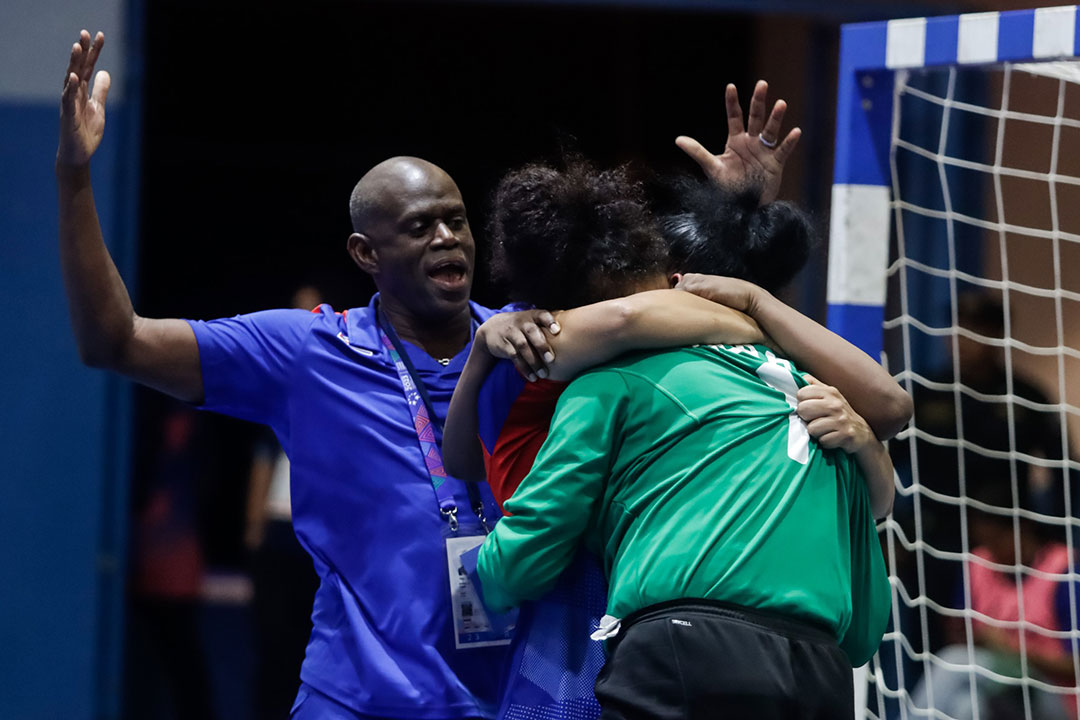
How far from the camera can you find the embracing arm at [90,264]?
2.52 m

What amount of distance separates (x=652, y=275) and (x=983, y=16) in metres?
1.41

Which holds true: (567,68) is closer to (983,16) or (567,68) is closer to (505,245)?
(983,16)

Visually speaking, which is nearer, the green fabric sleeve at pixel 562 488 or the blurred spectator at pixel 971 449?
the green fabric sleeve at pixel 562 488

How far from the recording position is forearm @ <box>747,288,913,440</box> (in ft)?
7.25

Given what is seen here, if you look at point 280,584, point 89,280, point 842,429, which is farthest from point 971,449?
point 89,280

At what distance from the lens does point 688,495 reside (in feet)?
6.69

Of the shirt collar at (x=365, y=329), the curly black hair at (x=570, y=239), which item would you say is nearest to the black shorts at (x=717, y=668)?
the curly black hair at (x=570, y=239)

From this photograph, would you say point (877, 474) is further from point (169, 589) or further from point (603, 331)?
point (169, 589)

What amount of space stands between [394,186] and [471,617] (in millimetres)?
1006

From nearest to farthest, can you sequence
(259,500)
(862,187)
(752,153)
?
1. (752,153)
2. (862,187)
3. (259,500)

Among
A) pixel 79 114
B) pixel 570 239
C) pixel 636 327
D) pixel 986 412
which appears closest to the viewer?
pixel 636 327

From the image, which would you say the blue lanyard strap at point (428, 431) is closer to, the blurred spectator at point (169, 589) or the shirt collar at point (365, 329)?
the shirt collar at point (365, 329)

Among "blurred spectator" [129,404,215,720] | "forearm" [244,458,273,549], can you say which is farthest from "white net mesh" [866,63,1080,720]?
"blurred spectator" [129,404,215,720]

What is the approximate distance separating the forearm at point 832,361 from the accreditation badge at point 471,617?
78 centimetres
